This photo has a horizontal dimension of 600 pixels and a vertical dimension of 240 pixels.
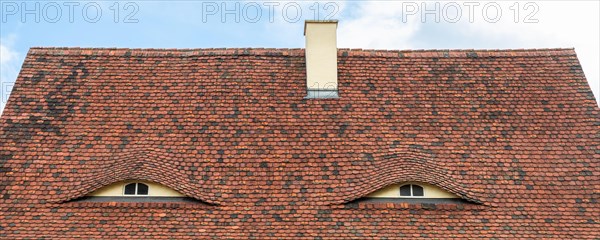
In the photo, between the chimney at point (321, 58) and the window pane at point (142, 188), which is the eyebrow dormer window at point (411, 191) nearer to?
the chimney at point (321, 58)

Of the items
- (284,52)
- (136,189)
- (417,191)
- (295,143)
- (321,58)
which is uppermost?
(284,52)

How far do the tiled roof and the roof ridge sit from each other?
4 cm

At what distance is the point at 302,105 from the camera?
16.4m

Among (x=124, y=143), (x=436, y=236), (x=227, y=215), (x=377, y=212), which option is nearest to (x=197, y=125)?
(x=124, y=143)

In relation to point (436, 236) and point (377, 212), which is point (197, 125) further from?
point (436, 236)

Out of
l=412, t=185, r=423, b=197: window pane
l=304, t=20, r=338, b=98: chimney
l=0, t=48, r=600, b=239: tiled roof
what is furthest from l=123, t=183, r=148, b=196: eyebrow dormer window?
l=412, t=185, r=423, b=197: window pane

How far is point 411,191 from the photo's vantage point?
1425 centimetres

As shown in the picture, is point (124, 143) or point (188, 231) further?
point (124, 143)

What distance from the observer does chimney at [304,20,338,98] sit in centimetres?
1684

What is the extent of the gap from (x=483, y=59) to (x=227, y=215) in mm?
7473

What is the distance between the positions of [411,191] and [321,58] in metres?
4.19

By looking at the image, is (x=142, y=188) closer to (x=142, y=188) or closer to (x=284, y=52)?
(x=142, y=188)

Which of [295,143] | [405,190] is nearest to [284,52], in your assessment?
[295,143]

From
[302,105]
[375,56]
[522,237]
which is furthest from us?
[375,56]
